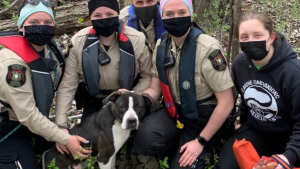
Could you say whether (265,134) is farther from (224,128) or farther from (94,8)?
(94,8)

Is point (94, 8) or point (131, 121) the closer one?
point (131, 121)

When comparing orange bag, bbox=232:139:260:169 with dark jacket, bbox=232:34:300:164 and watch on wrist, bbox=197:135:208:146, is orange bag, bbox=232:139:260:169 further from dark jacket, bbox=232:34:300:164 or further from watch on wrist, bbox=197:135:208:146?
watch on wrist, bbox=197:135:208:146

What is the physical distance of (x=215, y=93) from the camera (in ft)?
14.7

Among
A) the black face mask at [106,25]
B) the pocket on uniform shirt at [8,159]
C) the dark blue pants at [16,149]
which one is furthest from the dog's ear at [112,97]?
the pocket on uniform shirt at [8,159]

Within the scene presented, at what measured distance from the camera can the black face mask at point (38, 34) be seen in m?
4.27

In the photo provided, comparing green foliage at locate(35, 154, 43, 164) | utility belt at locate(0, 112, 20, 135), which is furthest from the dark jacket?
utility belt at locate(0, 112, 20, 135)

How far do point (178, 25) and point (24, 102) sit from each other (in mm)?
2126

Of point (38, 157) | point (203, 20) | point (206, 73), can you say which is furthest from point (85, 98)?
point (203, 20)

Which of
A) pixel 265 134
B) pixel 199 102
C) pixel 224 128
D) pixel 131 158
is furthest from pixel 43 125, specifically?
pixel 265 134

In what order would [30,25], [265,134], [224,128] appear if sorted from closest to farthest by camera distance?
[30,25] < [265,134] < [224,128]

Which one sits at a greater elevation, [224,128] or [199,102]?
Answer: [199,102]

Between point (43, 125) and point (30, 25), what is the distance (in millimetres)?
1255

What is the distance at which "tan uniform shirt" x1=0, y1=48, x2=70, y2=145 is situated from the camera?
4.12 metres

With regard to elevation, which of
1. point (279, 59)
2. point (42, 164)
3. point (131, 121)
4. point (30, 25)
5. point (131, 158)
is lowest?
point (131, 158)
